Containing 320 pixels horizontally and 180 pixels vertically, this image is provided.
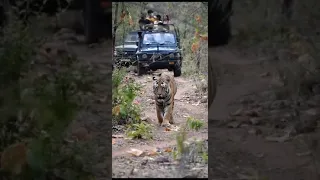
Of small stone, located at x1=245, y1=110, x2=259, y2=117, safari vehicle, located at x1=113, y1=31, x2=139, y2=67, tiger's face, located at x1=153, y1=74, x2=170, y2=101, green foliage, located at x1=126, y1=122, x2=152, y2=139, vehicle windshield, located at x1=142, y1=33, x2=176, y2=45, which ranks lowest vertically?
green foliage, located at x1=126, y1=122, x2=152, y2=139

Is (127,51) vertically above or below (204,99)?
above

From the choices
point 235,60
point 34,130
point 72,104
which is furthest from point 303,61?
point 34,130

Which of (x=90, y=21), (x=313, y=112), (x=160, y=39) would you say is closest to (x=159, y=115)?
(x=160, y=39)

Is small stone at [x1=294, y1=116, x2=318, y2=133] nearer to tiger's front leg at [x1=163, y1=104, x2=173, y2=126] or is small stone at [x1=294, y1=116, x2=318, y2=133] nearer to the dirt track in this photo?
the dirt track

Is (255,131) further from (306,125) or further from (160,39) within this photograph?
(160,39)

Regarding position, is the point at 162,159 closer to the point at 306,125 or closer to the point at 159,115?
the point at 159,115

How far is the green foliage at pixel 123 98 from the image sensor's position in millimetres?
1742

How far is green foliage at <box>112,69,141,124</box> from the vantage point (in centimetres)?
174

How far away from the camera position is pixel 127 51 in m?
1.75

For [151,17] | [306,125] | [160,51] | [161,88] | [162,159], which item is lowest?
[162,159]

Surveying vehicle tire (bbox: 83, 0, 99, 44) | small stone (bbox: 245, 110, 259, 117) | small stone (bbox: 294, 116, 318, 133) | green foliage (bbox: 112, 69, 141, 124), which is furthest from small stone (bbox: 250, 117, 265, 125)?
vehicle tire (bbox: 83, 0, 99, 44)

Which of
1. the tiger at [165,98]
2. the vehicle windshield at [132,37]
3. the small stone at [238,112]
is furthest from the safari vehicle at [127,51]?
the small stone at [238,112]

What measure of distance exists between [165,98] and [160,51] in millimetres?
149

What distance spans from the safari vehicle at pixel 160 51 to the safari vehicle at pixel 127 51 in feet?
0.04
